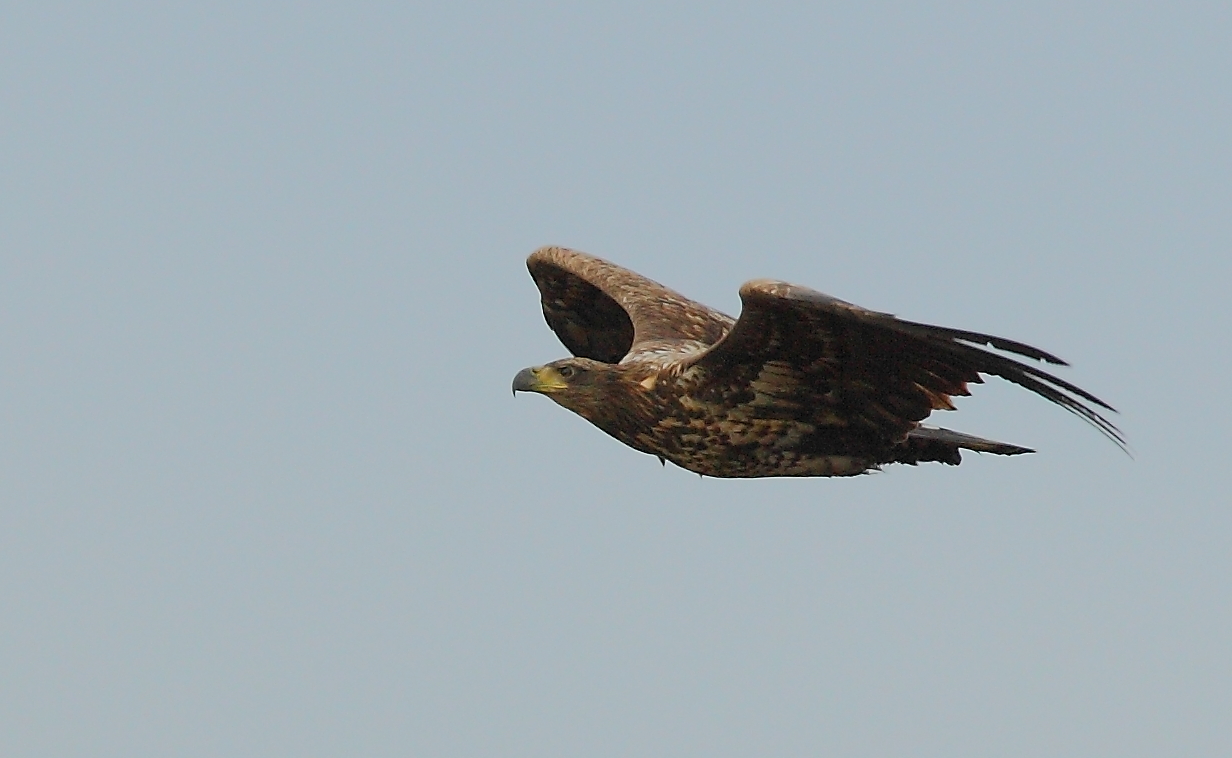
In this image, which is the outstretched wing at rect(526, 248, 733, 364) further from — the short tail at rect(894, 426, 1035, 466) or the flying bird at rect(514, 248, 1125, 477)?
the short tail at rect(894, 426, 1035, 466)

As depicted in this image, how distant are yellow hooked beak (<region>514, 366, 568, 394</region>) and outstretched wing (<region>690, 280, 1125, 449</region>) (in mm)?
858

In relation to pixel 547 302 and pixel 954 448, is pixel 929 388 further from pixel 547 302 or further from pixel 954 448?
pixel 547 302

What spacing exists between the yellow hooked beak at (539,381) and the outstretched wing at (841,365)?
86 centimetres

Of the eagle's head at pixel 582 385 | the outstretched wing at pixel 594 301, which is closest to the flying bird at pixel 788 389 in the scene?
the eagle's head at pixel 582 385

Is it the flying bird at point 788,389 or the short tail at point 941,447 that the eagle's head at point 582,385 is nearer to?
the flying bird at point 788,389

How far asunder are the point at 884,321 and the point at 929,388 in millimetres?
984

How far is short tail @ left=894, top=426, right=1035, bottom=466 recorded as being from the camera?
1255 centimetres

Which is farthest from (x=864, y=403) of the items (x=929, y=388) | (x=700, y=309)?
(x=700, y=309)

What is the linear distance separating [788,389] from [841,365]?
342 millimetres

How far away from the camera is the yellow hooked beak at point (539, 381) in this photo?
1239 centimetres

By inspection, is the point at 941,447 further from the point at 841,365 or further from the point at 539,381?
the point at 539,381

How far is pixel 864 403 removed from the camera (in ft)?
39.3

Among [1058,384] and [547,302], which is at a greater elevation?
[547,302]

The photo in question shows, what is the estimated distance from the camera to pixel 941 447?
12.7 m
